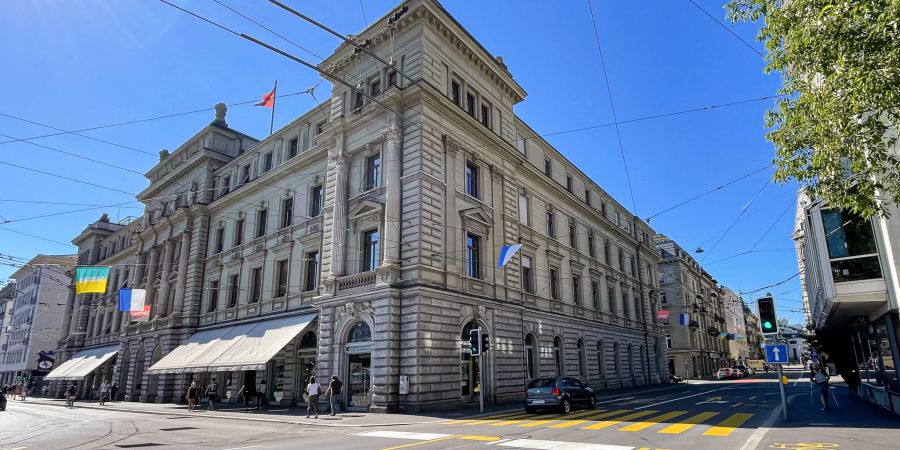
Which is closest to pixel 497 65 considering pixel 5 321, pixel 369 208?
pixel 369 208

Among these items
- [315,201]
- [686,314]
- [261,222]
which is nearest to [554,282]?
[315,201]

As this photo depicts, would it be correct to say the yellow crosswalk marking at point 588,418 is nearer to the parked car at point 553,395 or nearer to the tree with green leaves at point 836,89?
the parked car at point 553,395

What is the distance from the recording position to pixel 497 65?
96.1 feet

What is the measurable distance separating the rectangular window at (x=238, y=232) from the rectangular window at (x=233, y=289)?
91.0 inches

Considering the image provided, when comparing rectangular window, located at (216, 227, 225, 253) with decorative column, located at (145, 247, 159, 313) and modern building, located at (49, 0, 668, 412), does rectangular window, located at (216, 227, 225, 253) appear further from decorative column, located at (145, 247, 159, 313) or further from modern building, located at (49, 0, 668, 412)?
decorative column, located at (145, 247, 159, 313)

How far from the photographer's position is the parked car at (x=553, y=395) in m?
18.3

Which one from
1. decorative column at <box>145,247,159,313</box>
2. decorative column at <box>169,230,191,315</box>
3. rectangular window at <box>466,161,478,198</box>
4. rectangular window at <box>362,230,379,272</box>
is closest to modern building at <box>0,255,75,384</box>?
decorative column at <box>145,247,159,313</box>

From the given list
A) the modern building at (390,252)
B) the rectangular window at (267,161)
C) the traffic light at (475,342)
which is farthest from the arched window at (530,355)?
the rectangular window at (267,161)

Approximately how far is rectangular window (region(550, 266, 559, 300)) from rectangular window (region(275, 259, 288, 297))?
16.1m

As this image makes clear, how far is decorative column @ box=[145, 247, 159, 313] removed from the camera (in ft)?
130

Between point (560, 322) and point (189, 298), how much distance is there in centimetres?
2536

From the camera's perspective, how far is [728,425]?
545 inches

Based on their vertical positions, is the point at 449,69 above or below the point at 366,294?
above

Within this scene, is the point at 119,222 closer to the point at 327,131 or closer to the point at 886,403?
the point at 327,131
